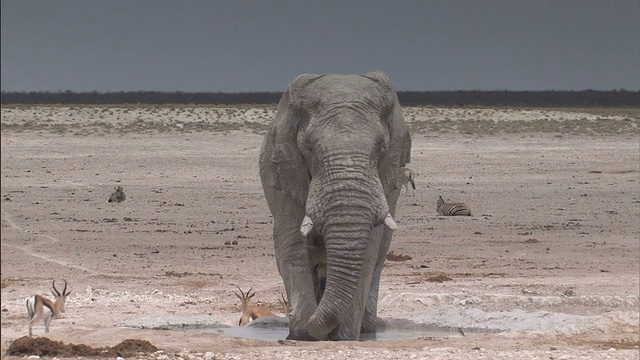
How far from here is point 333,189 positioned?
375 inches

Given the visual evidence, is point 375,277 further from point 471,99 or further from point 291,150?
point 471,99

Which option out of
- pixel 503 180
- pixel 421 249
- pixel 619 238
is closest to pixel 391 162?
pixel 421 249

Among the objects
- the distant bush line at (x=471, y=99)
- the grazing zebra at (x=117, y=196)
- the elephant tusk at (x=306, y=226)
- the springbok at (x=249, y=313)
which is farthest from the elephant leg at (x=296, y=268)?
the distant bush line at (x=471, y=99)

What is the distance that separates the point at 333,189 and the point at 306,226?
0.35m

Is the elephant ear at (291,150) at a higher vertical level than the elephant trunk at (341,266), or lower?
higher

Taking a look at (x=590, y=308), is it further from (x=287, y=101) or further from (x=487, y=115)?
(x=487, y=115)

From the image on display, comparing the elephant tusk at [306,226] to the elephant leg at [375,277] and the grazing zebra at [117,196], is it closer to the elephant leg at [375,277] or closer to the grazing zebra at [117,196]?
the elephant leg at [375,277]

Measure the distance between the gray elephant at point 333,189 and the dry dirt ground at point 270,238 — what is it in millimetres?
448

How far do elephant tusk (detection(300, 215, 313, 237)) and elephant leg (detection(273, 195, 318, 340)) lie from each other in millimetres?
592

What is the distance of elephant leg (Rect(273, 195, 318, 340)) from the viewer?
10.3m

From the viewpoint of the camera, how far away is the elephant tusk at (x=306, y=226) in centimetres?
959

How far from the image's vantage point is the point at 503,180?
27.8m

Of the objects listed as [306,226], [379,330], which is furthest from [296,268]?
[379,330]

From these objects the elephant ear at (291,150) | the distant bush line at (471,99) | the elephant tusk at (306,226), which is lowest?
the distant bush line at (471,99)
